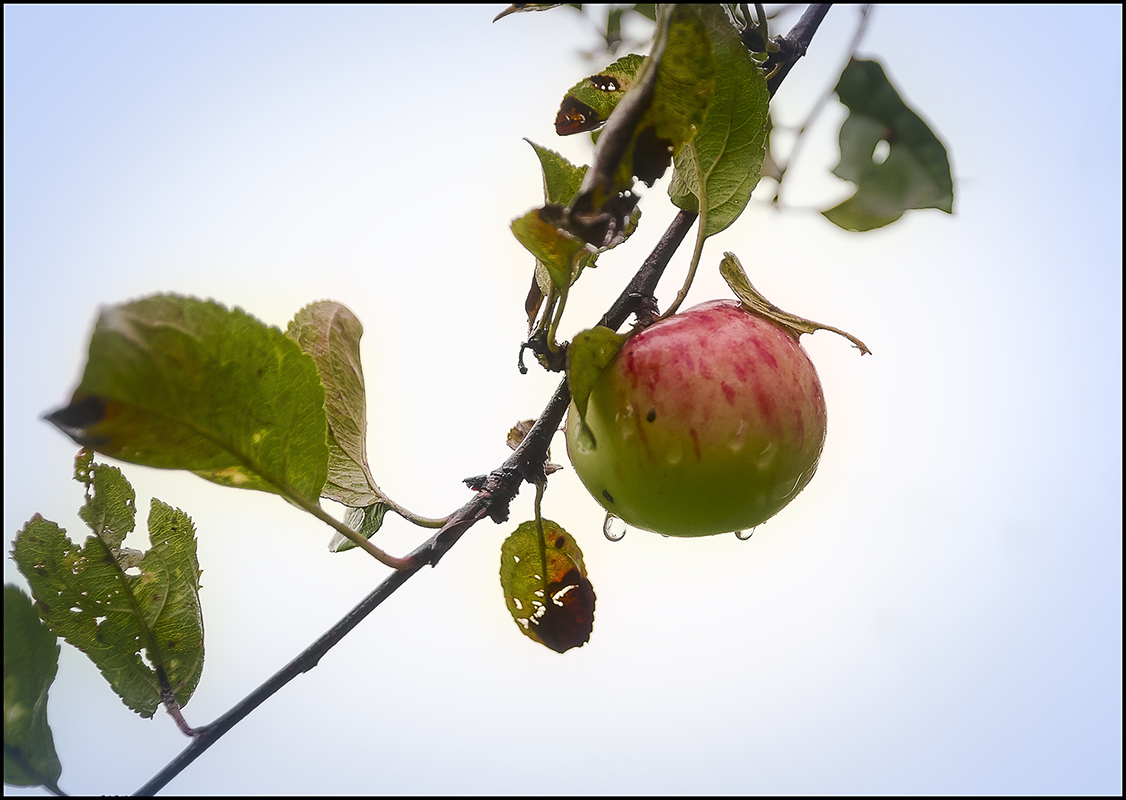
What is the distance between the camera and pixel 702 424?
0.38 m

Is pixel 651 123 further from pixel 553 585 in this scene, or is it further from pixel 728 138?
pixel 553 585

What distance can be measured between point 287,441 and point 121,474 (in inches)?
6.3

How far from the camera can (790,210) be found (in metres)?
0.54

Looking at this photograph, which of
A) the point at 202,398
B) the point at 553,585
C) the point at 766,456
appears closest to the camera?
the point at 202,398

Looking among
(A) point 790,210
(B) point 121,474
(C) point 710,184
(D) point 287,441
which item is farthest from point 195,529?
(A) point 790,210

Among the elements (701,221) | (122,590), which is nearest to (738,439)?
(701,221)

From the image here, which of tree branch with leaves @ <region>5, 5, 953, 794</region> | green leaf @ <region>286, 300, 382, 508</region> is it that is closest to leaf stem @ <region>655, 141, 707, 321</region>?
tree branch with leaves @ <region>5, 5, 953, 794</region>

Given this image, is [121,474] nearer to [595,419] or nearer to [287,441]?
[287,441]

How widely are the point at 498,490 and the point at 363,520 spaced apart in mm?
114

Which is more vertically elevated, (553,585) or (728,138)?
(728,138)

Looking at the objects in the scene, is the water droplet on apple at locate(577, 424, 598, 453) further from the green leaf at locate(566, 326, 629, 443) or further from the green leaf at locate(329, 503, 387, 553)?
the green leaf at locate(329, 503, 387, 553)

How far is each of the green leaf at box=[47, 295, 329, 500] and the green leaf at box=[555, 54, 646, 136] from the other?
0.24 metres

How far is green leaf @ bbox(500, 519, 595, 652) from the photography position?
488 mm

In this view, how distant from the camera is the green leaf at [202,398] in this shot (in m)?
0.26
